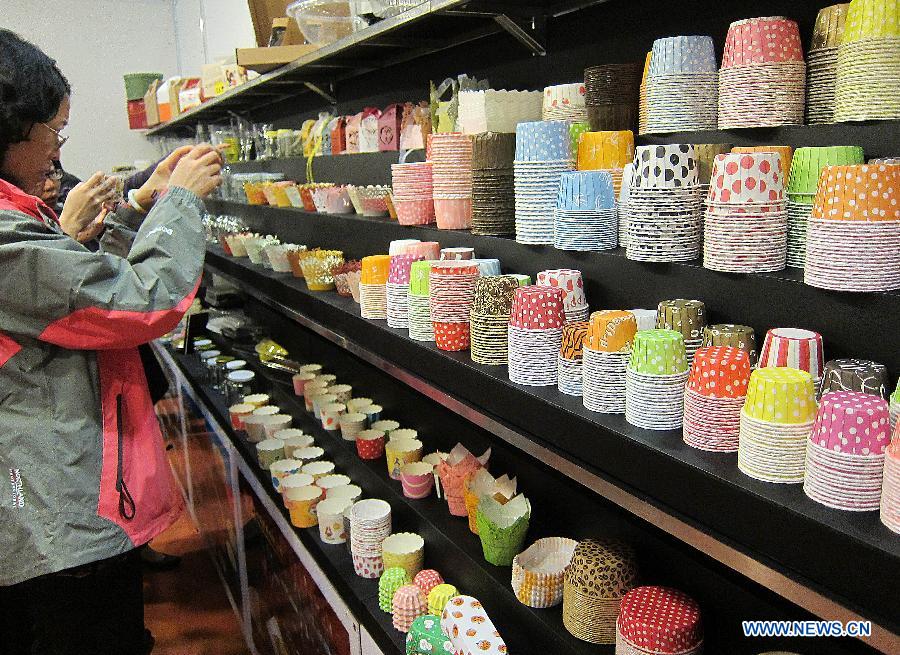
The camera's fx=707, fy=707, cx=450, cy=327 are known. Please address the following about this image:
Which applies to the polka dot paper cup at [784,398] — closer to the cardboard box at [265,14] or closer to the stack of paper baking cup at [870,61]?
the stack of paper baking cup at [870,61]

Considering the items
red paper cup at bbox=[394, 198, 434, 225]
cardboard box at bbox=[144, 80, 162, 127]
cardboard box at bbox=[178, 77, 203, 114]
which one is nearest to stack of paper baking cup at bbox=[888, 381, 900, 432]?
red paper cup at bbox=[394, 198, 434, 225]

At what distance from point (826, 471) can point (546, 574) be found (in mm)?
715

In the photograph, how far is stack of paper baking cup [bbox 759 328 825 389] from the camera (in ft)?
3.23

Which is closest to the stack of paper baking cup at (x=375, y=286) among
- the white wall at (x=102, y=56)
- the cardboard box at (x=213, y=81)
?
the cardboard box at (x=213, y=81)

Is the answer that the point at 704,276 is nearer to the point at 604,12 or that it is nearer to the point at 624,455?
the point at 624,455

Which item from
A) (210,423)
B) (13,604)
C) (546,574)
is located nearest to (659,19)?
(546,574)

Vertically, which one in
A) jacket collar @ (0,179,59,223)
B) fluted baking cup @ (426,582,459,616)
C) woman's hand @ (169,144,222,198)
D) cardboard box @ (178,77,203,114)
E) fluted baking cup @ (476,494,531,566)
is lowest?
fluted baking cup @ (426,582,459,616)

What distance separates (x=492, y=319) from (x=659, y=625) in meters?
0.62

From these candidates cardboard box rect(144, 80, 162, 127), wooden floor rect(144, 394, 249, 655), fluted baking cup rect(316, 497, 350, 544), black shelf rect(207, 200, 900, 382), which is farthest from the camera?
cardboard box rect(144, 80, 162, 127)

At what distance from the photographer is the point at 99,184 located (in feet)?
→ 7.22

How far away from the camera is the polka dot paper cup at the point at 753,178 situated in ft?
3.48

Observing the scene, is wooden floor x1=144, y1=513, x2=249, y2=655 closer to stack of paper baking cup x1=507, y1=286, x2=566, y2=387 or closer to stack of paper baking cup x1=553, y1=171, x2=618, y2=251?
stack of paper baking cup x1=507, y1=286, x2=566, y2=387

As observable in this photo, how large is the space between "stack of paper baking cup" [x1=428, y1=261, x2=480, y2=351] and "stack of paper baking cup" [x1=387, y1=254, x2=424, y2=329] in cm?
21

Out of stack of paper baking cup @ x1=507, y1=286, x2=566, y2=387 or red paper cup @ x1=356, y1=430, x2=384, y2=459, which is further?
red paper cup @ x1=356, y1=430, x2=384, y2=459
